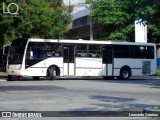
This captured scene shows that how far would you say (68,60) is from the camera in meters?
35.7

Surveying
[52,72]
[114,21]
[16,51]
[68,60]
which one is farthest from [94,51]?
[114,21]

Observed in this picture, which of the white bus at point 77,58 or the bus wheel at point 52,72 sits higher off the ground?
the white bus at point 77,58

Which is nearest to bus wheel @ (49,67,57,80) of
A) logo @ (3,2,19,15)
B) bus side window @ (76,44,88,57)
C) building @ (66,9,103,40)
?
bus side window @ (76,44,88,57)

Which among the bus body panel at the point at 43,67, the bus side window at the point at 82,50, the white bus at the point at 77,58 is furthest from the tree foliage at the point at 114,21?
the bus body panel at the point at 43,67

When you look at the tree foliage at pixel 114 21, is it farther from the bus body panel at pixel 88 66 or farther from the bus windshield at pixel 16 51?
the bus windshield at pixel 16 51

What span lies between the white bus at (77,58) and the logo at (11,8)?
9.21 ft

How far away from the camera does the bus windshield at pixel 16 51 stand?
34000 mm

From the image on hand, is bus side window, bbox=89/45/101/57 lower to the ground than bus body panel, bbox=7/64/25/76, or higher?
higher

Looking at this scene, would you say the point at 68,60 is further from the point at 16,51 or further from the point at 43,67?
the point at 16,51

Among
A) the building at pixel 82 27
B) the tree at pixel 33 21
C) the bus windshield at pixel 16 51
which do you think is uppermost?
the building at pixel 82 27

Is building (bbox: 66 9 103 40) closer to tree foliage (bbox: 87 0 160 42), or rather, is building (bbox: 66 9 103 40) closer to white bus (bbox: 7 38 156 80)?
tree foliage (bbox: 87 0 160 42)

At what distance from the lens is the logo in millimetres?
35963

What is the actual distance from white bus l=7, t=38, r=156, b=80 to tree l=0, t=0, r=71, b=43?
316cm

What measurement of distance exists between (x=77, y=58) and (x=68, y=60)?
28.6 inches
